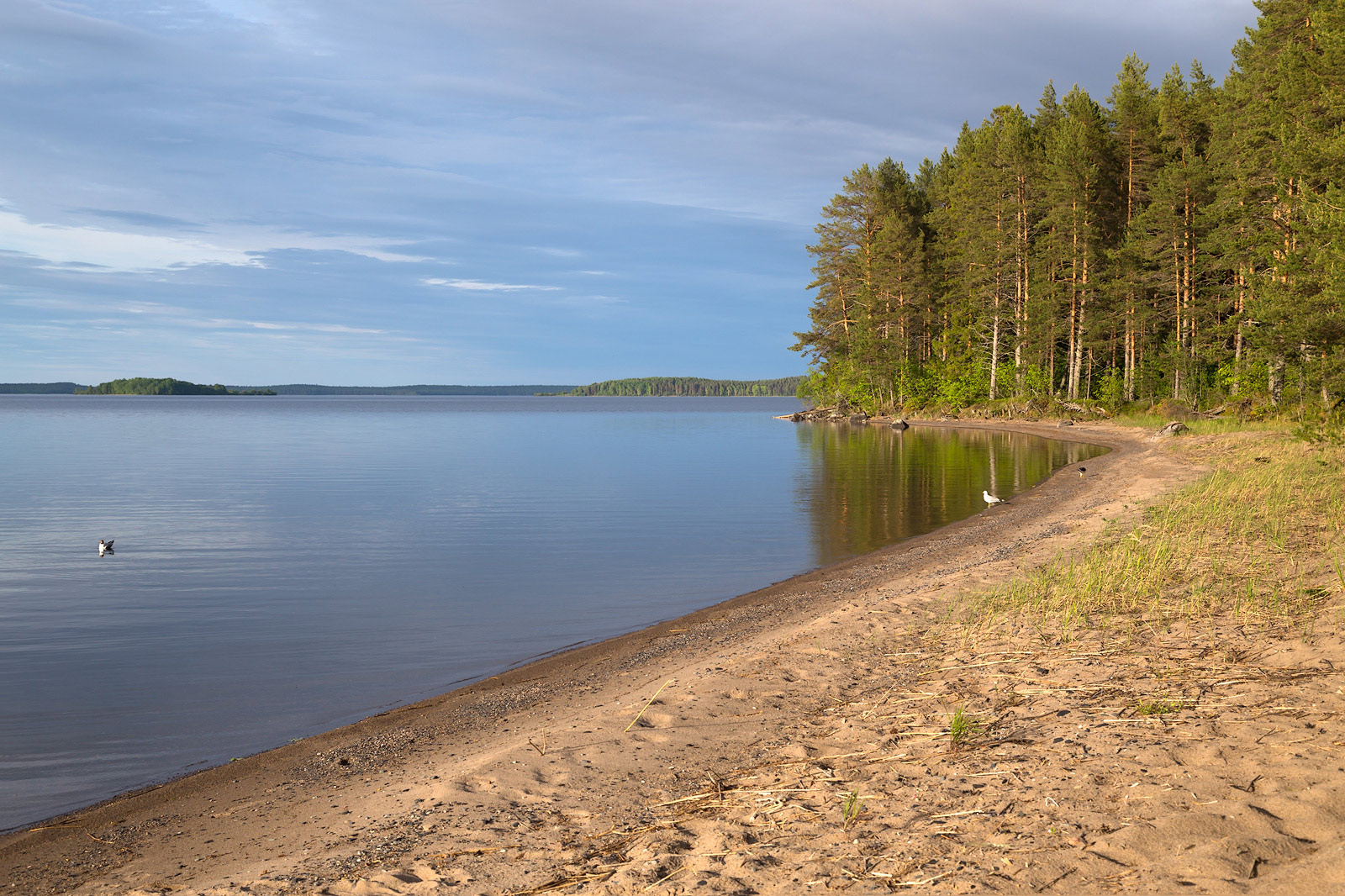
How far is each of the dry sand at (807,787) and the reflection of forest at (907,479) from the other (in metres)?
11.5

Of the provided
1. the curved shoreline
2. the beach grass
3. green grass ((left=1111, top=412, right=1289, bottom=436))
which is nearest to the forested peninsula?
green grass ((left=1111, top=412, right=1289, bottom=436))

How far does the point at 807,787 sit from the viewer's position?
604 cm

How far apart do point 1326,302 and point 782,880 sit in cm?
2571

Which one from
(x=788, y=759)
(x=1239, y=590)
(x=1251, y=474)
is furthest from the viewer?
(x=1251, y=474)

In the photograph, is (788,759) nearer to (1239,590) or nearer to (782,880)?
(782,880)

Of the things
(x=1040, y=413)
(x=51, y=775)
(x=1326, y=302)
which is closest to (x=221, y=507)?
(x=51, y=775)

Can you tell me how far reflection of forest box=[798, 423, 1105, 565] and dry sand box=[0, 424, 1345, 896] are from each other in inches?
452

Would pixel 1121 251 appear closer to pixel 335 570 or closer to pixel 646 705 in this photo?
pixel 335 570

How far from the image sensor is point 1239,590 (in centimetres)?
1016

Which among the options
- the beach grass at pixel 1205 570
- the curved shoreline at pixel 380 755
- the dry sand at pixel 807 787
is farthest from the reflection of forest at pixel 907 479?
the dry sand at pixel 807 787

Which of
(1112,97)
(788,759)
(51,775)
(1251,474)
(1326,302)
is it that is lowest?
(51,775)

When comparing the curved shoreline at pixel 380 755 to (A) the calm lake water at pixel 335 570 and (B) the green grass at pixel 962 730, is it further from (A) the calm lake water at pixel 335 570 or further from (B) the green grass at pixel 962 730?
(B) the green grass at pixel 962 730

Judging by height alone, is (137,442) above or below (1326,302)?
below

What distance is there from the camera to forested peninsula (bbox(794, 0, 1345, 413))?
2770 centimetres
